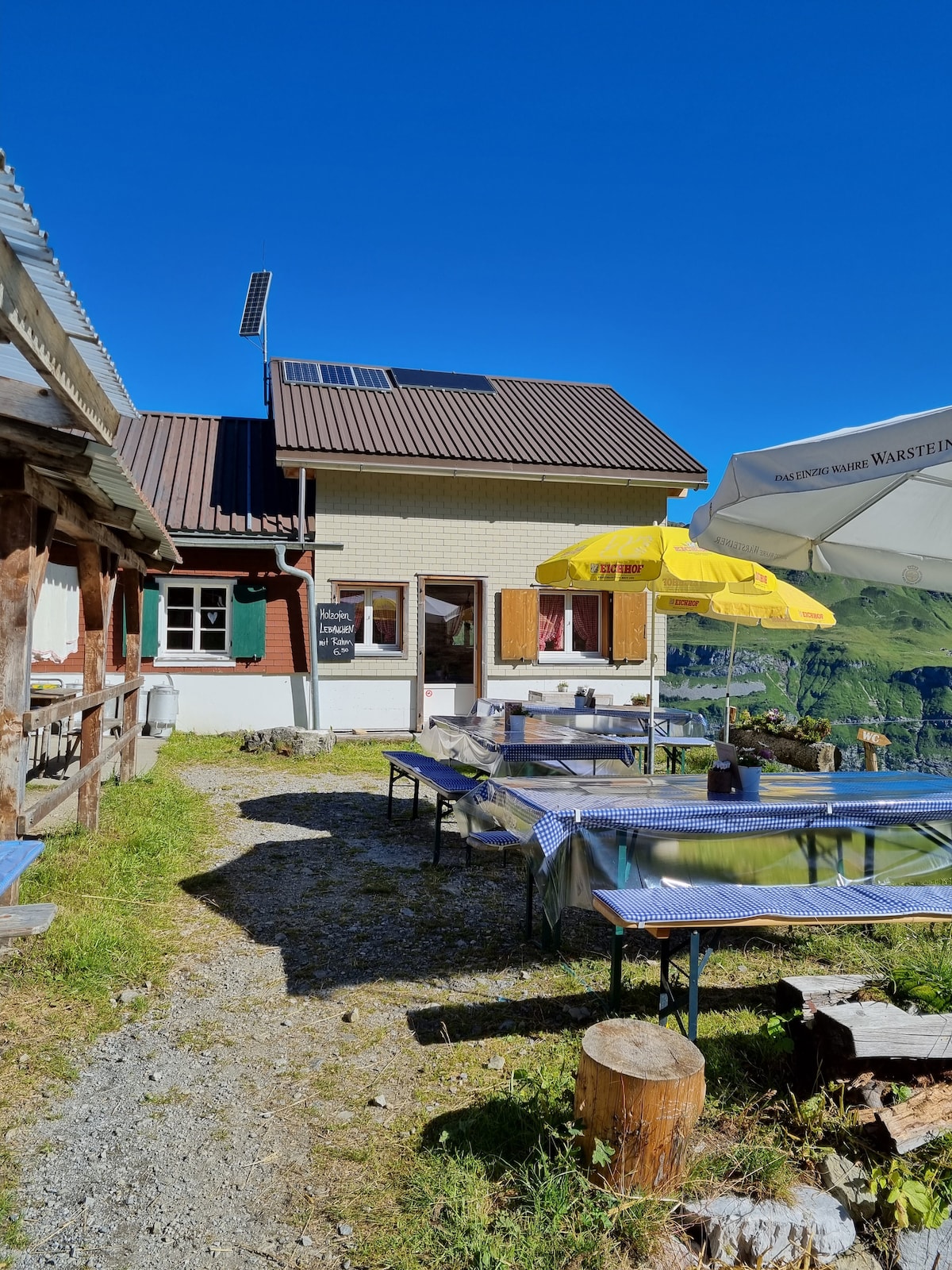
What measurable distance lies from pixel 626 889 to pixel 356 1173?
1614 millimetres

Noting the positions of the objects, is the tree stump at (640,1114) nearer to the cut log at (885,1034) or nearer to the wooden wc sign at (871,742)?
the cut log at (885,1034)

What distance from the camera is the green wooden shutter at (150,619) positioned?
12086 millimetres

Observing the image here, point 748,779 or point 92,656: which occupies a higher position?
point 92,656

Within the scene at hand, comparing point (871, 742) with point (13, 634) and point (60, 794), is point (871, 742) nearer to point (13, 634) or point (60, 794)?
point (60, 794)

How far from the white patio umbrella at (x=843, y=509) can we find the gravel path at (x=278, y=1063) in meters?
2.45

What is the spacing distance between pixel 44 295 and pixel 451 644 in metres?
12.0

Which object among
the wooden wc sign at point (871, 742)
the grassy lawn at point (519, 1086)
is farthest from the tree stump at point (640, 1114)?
the wooden wc sign at point (871, 742)

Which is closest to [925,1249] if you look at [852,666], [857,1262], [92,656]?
[857,1262]

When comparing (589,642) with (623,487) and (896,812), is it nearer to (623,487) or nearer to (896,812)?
(623,487)

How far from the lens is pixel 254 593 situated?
12.5 metres

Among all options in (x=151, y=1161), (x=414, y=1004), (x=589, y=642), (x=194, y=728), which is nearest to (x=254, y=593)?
(x=194, y=728)

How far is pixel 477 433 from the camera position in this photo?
1391cm

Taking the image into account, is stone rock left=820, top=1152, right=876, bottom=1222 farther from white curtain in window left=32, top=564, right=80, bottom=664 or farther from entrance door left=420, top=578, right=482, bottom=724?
entrance door left=420, top=578, right=482, bottom=724

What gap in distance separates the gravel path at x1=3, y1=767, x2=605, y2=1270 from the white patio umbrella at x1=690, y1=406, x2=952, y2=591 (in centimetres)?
245
